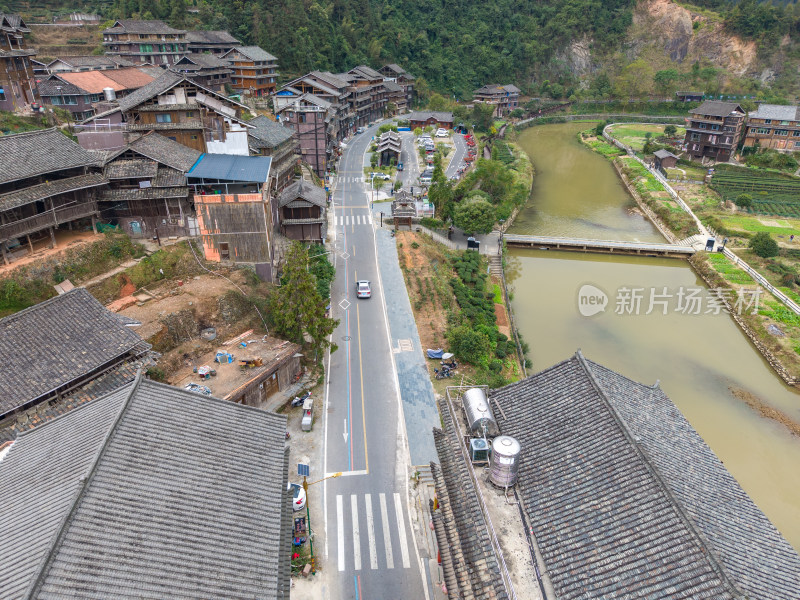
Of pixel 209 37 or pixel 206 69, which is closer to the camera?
pixel 206 69

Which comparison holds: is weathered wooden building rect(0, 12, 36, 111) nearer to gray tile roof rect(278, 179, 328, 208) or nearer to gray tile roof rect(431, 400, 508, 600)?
gray tile roof rect(278, 179, 328, 208)

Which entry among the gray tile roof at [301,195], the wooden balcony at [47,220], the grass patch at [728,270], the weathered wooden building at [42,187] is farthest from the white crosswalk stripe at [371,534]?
the grass patch at [728,270]

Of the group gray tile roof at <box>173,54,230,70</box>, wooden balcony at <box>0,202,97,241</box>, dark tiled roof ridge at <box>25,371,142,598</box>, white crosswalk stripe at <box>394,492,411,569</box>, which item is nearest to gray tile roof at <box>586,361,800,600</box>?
white crosswalk stripe at <box>394,492,411,569</box>

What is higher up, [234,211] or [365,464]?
[234,211]

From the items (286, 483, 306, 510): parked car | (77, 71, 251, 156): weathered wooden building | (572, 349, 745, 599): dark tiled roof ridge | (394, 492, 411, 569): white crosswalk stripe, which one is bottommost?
(394, 492, 411, 569): white crosswalk stripe

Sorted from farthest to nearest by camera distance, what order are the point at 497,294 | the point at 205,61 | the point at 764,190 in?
the point at 205,61 → the point at 764,190 → the point at 497,294

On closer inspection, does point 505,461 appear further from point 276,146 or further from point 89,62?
point 89,62

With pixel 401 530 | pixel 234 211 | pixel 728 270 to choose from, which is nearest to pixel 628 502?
pixel 401 530

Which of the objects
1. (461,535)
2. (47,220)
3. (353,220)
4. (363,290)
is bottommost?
(363,290)
